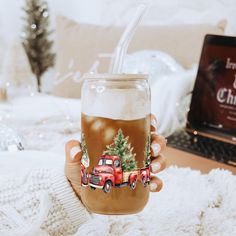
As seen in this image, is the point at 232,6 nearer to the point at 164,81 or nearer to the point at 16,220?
the point at 164,81

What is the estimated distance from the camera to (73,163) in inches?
23.6

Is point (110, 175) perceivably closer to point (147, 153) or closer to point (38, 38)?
point (147, 153)

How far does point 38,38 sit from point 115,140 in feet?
8.57

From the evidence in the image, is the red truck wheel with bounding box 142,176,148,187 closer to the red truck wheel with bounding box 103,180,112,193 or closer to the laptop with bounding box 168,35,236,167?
the red truck wheel with bounding box 103,180,112,193

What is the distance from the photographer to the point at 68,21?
198 cm

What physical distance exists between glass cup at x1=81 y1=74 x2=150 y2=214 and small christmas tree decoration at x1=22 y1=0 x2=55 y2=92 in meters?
2.50

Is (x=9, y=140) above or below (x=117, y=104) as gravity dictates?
below

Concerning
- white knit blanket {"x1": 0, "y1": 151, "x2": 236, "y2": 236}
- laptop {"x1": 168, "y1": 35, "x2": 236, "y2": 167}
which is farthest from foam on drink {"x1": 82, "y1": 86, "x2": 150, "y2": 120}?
laptop {"x1": 168, "y1": 35, "x2": 236, "y2": 167}

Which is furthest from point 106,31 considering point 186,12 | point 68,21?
point 186,12

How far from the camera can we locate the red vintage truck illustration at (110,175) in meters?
0.49

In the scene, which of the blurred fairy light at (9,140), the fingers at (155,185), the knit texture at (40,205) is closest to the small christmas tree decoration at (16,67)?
the blurred fairy light at (9,140)

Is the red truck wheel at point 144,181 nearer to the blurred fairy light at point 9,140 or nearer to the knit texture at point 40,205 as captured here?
the knit texture at point 40,205

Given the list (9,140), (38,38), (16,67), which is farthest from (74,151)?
(38,38)

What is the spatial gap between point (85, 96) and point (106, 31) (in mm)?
1382
